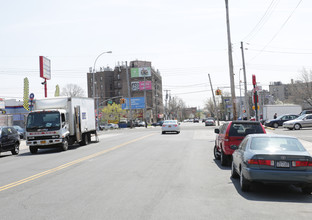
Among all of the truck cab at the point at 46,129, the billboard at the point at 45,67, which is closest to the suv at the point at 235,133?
the truck cab at the point at 46,129

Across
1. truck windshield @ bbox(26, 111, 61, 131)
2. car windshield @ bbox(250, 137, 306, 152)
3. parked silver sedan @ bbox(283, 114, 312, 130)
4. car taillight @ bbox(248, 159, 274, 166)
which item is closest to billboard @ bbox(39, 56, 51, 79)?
truck windshield @ bbox(26, 111, 61, 131)

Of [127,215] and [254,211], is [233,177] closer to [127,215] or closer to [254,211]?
[254,211]

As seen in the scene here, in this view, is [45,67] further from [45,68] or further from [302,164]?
[302,164]

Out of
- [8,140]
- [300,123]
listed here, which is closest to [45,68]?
[8,140]

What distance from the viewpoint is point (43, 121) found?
835 inches

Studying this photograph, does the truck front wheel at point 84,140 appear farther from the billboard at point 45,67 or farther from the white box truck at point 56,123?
the billboard at point 45,67

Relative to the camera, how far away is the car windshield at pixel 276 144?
8.19 meters

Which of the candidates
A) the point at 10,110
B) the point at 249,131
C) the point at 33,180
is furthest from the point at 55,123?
the point at 10,110

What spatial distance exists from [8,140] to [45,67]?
2144cm

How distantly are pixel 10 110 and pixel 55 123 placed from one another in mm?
60647

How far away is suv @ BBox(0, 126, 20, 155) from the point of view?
2052 cm

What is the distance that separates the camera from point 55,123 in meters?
21.1

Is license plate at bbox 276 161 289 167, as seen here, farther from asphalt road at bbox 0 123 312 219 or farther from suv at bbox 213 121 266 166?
suv at bbox 213 121 266 166

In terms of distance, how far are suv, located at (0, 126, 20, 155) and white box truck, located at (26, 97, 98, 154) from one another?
112 centimetres
